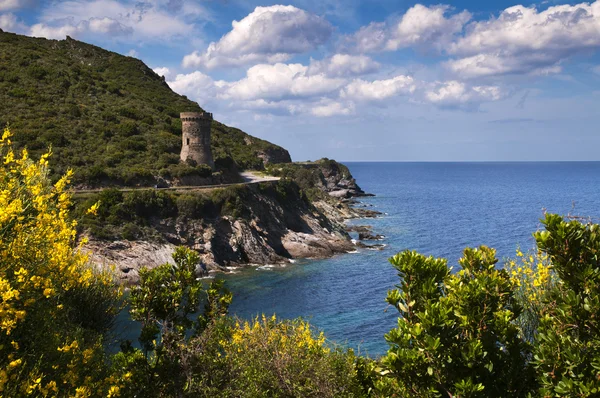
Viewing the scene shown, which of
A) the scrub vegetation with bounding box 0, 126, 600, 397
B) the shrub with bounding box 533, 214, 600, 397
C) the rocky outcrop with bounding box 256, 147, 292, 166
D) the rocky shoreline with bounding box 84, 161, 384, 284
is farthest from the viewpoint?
the rocky outcrop with bounding box 256, 147, 292, 166

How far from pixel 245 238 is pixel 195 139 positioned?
21.6 metres

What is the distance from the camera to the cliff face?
4947 centimetres

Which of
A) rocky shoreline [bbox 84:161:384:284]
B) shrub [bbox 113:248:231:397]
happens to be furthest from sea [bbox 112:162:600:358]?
shrub [bbox 113:248:231:397]

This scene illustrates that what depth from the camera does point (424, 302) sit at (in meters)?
9.08

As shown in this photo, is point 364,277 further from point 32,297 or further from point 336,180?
point 336,180

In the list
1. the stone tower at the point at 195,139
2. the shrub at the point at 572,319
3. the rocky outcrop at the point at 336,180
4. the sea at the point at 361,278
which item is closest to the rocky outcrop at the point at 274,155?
the rocky outcrop at the point at 336,180

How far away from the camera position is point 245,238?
197 ft

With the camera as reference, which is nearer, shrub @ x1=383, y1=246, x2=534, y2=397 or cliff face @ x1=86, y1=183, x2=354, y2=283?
shrub @ x1=383, y1=246, x2=534, y2=397

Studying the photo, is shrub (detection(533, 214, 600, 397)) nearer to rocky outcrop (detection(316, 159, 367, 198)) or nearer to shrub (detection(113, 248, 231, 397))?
shrub (detection(113, 248, 231, 397))

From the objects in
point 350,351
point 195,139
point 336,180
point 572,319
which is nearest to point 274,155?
point 336,180

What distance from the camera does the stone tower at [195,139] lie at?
240 feet

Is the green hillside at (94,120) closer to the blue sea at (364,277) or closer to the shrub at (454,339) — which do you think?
the blue sea at (364,277)

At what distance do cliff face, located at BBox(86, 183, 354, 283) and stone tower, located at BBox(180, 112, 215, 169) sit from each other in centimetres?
1010

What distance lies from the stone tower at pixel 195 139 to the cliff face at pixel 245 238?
1010cm
